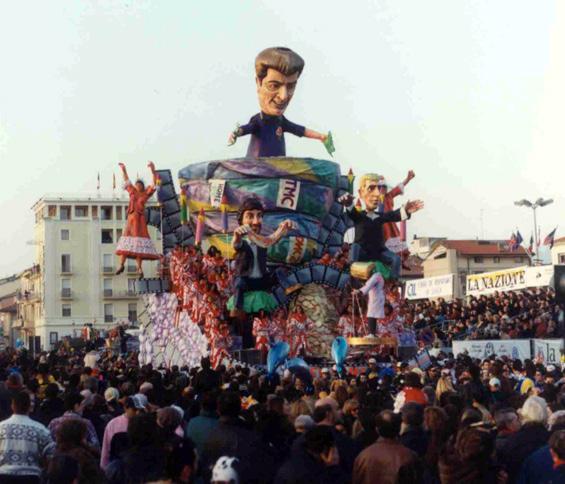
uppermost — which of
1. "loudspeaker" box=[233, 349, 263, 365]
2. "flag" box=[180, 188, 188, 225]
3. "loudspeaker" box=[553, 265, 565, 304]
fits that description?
"flag" box=[180, 188, 188, 225]

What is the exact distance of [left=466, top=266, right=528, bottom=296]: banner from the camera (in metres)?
43.1

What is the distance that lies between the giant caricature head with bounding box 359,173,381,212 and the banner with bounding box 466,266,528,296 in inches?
371

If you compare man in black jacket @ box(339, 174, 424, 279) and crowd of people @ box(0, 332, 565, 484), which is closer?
crowd of people @ box(0, 332, 565, 484)

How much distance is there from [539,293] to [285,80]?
540 inches

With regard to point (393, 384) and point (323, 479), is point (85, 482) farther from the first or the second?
point (393, 384)

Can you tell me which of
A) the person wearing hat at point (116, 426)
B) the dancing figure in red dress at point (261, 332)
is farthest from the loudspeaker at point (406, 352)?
the person wearing hat at point (116, 426)

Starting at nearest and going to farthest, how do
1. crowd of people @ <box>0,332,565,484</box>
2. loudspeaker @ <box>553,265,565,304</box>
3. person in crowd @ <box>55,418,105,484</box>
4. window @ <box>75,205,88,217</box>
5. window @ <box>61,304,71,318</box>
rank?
1. crowd of people @ <box>0,332,565,484</box>
2. person in crowd @ <box>55,418,105,484</box>
3. loudspeaker @ <box>553,265,565,304</box>
4. window @ <box>61,304,71,318</box>
5. window @ <box>75,205,88,217</box>

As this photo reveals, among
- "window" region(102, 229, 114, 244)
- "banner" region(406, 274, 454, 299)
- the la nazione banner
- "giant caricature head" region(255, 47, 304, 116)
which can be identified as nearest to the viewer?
"giant caricature head" region(255, 47, 304, 116)

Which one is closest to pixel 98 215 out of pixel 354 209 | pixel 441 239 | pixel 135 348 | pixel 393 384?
pixel 441 239

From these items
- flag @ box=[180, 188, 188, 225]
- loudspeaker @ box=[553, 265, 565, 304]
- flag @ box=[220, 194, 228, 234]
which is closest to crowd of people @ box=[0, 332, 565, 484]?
loudspeaker @ box=[553, 265, 565, 304]

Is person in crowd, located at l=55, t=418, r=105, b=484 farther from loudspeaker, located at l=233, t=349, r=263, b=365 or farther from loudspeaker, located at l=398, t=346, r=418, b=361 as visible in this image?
loudspeaker, located at l=398, t=346, r=418, b=361

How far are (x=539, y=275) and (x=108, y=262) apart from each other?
5937cm

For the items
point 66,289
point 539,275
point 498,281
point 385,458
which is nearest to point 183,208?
point 498,281

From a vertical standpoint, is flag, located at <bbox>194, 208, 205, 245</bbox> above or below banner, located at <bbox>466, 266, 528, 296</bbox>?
above
